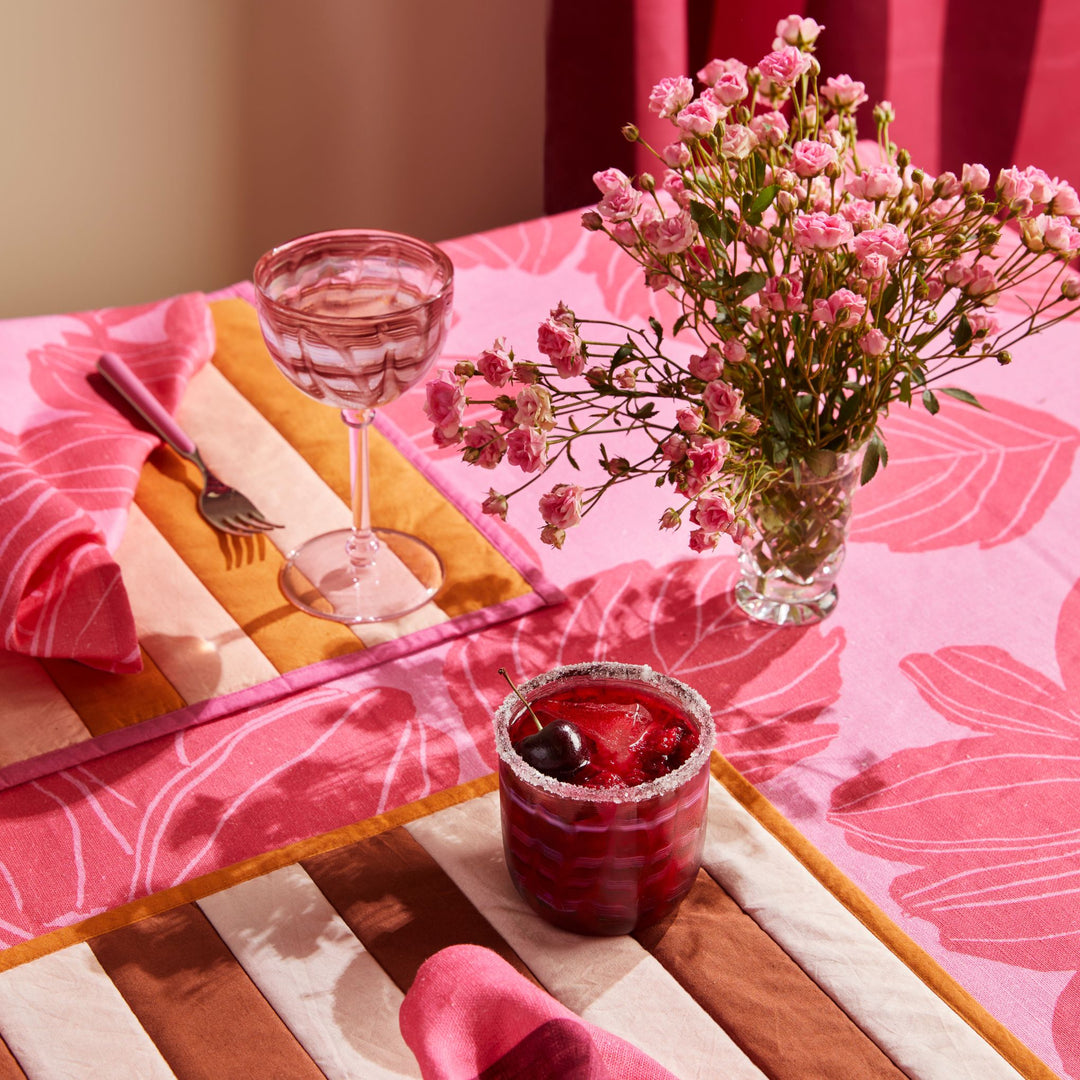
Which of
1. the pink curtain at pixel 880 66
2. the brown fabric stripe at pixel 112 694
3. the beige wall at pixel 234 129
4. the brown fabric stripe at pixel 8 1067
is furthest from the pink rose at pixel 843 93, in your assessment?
the beige wall at pixel 234 129

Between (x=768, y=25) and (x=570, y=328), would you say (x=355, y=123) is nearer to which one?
(x=768, y=25)

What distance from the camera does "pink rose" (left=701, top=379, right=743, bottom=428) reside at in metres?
0.71

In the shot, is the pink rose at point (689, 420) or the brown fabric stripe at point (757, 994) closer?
the brown fabric stripe at point (757, 994)

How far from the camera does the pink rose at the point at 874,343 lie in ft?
2.33

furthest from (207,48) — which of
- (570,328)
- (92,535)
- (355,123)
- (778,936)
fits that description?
(778,936)

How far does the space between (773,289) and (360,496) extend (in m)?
0.33

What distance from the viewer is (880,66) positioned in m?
1.96

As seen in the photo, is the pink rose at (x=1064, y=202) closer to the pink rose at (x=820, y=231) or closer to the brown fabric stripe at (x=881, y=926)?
the pink rose at (x=820, y=231)

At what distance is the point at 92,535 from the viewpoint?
86 cm

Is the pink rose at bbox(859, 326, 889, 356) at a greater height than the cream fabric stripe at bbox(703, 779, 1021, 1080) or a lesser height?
greater

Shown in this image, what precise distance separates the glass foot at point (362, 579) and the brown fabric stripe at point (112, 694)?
0.37 ft

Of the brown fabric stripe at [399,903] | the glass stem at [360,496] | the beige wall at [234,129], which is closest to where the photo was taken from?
the brown fabric stripe at [399,903]

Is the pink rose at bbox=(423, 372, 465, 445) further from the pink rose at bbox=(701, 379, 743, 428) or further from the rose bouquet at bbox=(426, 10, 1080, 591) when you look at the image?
the pink rose at bbox=(701, 379, 743, 428)

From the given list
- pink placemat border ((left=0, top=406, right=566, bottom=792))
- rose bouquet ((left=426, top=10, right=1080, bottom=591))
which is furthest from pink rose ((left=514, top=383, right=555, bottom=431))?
pink placemat border ((left=0, top=406, right=566, bottom=792))
